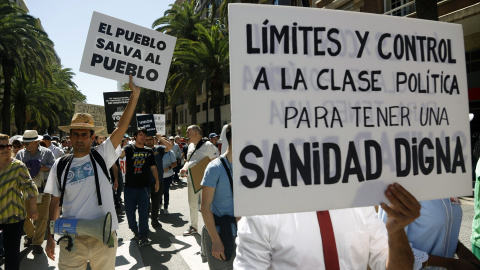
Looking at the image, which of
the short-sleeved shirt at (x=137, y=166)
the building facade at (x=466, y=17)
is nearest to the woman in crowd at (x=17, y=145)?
the short-sleeved shirt at (x=137, y=166)

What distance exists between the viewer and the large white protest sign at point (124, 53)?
3344 mm

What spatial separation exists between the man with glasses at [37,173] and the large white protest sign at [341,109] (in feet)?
18.4

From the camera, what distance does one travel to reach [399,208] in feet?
4.85

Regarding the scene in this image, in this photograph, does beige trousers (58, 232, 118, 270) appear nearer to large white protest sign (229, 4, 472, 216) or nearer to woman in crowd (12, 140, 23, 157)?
large white protest sign (229, 4, 472, 216)

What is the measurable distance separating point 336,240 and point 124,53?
2.70m

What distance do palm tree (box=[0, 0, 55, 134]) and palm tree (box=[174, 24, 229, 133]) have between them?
804cm

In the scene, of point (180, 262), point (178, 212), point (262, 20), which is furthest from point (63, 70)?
point (262, 20)

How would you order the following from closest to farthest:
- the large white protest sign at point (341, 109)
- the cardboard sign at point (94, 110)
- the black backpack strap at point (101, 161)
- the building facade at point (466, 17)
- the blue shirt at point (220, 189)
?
the large white protest sign at point (341, 109)
the blue shirt at point (220, 189)
the black backpack strap at point (101, 161)
the cardboard sign at point (94, 110)
the building facade at point (466, 17)

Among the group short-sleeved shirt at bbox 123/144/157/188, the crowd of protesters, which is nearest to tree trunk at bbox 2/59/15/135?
the crowd of protesters

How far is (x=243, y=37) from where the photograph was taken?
1.44m

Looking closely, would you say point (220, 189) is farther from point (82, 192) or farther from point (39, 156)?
point (39, 156)

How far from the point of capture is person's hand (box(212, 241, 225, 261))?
2.85 meters

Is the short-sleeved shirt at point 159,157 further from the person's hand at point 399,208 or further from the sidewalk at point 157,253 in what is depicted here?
the person's hand at point 399,208

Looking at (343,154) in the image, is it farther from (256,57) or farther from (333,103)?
(256,57)
